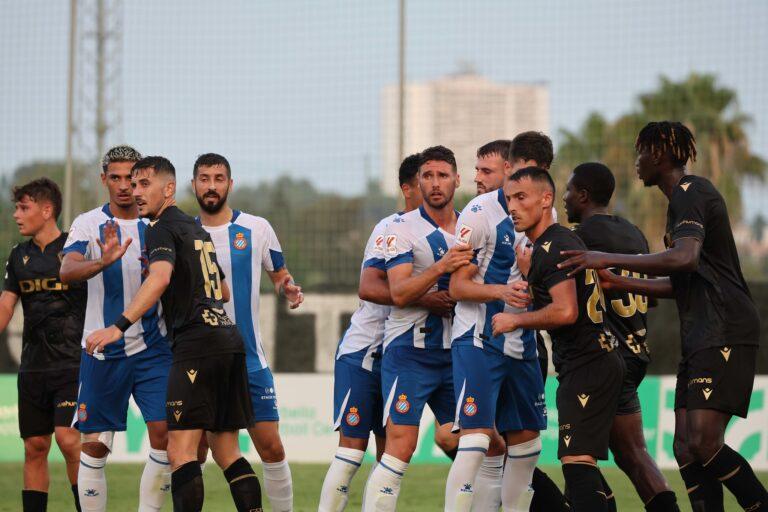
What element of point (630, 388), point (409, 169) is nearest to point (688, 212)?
point (630, 388)

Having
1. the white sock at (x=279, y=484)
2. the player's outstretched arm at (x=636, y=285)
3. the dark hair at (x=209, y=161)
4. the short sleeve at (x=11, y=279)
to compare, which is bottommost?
the white sock at (x=279, y=484)

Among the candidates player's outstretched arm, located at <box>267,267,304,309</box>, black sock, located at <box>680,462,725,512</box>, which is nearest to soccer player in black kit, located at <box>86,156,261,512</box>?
player's outstretched arm, located at <box>267,267,304,309</box>

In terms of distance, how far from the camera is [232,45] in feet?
49.0

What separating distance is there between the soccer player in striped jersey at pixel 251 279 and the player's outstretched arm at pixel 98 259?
0.75 meters

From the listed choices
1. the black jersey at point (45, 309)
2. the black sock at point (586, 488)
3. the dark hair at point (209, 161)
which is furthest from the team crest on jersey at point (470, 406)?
the black jersey at point (45, 309)

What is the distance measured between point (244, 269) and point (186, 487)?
6.44ft

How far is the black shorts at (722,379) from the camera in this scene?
6.66 metres

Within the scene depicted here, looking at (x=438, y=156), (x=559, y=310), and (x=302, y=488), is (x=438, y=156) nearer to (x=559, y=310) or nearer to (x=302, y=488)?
(x=559, y=310)

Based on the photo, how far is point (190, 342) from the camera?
690 centimetres

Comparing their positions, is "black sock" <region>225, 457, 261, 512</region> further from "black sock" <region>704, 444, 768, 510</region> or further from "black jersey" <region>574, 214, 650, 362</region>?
"black sock" <region>704, 444, 768, 510</region>

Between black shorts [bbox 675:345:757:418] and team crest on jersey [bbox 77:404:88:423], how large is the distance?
3.93m

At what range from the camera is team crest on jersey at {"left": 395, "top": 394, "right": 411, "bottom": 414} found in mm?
7039

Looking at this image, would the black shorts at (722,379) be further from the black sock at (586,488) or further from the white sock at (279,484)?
the white sock at (279,484)

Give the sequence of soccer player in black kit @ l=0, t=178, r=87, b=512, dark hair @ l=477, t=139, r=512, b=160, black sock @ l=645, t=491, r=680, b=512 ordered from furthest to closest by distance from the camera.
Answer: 1. soccer player in black kit @ l=0, t=178, r=87, b=512
2. dark hair @ l=477, t=139, r=512, b=160
3. black sock @ l=645, t=491, r=680, b=512
